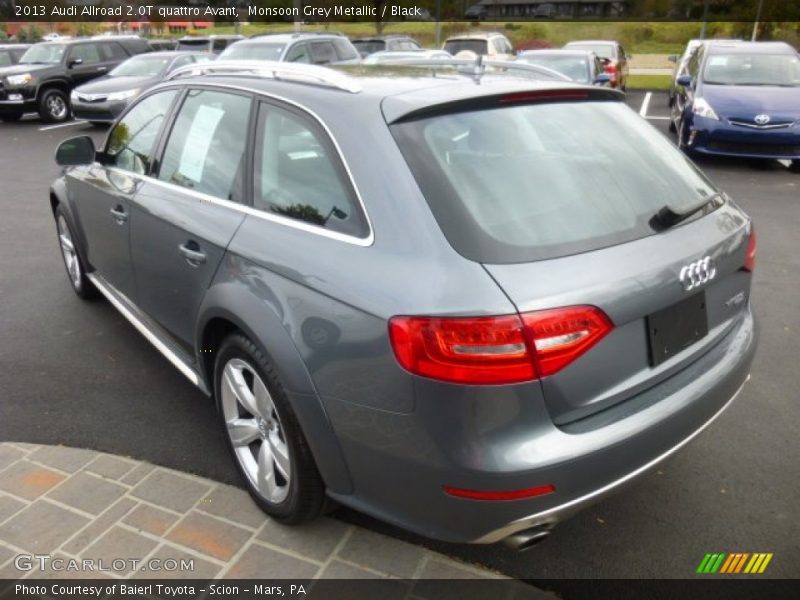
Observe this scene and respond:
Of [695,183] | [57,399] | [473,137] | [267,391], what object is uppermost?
[473,137]

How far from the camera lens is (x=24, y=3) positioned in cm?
3759

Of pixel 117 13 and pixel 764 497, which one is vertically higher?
pixel 117 13

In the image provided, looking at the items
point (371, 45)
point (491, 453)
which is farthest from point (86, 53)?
point (491, 453)

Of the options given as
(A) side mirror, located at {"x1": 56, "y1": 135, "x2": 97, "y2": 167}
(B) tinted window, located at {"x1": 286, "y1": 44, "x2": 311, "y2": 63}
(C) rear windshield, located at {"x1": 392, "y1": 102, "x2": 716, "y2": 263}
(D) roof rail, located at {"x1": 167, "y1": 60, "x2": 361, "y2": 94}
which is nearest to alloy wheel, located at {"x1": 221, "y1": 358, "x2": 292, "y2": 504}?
(C) rear windshield, located at {"x1": 392, "y1": 102, "x2": 716, "y2": 263}

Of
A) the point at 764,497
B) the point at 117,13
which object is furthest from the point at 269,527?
the point at 117,13

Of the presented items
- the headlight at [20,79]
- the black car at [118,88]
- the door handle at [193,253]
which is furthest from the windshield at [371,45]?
the door handle at [193,253]

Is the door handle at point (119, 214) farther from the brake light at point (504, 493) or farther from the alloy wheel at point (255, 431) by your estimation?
the brake light at point (504, 493)

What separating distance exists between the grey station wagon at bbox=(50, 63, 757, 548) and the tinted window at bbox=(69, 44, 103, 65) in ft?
49.6

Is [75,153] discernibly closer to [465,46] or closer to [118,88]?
[118,88]

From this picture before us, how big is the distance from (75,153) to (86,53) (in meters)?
13.9

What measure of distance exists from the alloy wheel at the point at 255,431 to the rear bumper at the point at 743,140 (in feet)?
26.5

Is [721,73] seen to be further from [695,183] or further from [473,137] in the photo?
[473,137]

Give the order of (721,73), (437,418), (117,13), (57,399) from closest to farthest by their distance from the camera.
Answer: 1. (437,418)
2. (57,399)
3. (721,73)
4. (117,13)

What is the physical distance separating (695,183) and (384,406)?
5.20 ft
